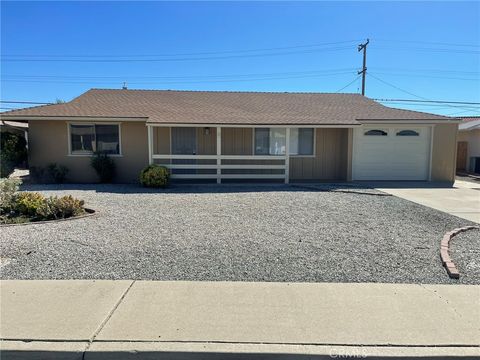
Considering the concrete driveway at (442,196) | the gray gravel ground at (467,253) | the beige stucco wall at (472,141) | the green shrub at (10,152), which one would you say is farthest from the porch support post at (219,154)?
the beige stucco wall at (472,141)

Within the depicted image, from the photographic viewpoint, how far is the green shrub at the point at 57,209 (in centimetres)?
729

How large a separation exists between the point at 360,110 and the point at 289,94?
437cm

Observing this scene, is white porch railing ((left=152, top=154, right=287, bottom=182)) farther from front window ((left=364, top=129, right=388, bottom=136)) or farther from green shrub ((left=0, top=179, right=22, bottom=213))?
green shrub ((left=0, top=179, right=22, bottom=213))

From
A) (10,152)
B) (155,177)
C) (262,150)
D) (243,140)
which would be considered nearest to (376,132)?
(262,150)

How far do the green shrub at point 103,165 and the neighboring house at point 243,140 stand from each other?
34cm

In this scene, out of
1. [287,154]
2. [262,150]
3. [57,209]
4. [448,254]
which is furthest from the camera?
[262,150]

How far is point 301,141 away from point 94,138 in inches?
331

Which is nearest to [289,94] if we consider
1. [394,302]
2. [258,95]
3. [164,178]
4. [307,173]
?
[258,95]

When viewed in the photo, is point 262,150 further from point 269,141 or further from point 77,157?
point 77,157

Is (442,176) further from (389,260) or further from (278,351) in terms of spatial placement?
(278,351)

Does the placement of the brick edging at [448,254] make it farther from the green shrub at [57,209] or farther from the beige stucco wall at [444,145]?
the beige stucco wall at [444,145]

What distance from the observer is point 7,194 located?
7.88m

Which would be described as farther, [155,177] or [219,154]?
[219,154]

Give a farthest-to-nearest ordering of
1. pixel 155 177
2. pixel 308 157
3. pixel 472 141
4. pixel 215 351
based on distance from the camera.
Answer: pixel 472 141
pixel 308 157
pixel 155 177
pixel 215 351
